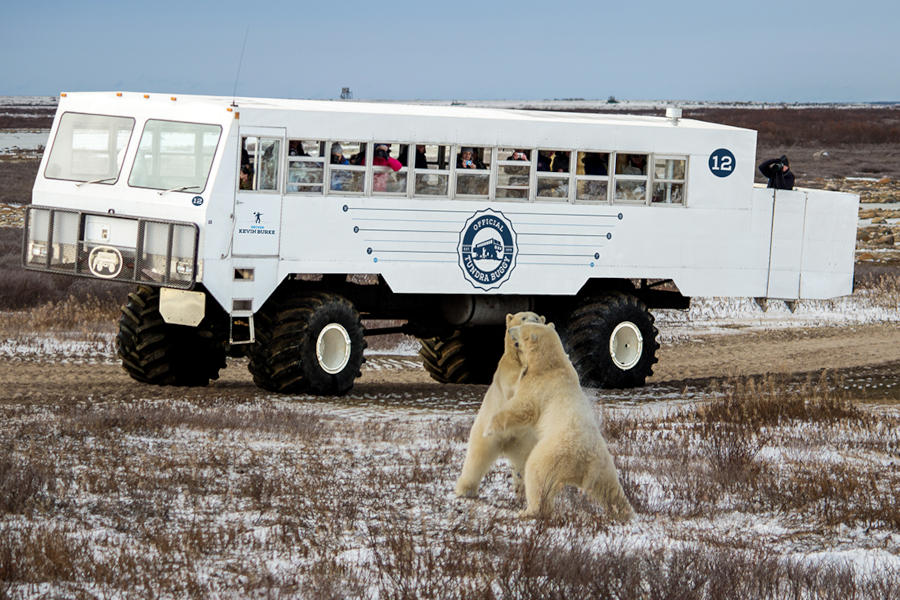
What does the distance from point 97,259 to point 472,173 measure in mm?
4228

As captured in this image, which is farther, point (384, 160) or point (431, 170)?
point (431, 170)

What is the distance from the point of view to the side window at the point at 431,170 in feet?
50.4

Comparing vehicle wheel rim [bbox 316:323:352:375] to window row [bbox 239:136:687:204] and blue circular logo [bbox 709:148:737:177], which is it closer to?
window row [bbox 239:136:687:204]

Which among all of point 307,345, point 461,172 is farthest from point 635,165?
point 307,345

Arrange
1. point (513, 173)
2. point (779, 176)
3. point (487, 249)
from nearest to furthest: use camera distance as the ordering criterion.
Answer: point (487, 249) → point (513, 173) → point (779, 176)

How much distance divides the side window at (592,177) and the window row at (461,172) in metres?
0.01

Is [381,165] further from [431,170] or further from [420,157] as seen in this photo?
[431,170]

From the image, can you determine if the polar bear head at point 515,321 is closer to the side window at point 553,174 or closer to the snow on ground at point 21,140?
the side window at point 553,174

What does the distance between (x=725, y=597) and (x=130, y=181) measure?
9.63 m

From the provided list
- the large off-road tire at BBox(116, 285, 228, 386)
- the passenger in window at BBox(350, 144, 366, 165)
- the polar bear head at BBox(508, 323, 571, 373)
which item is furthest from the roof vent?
the polar bear head at BBox(508, 323, 571, 373)

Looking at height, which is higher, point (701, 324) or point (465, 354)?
point (701, 324)

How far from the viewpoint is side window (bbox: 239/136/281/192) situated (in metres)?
14.3

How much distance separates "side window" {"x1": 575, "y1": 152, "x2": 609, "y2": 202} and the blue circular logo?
4.72 feet

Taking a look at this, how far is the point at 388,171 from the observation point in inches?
597
